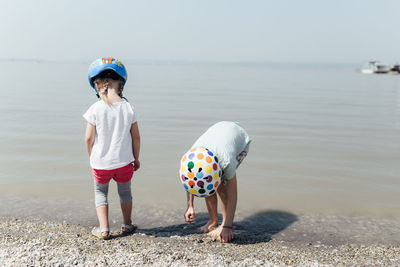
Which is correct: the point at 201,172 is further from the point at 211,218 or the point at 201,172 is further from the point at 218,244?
the point at 211,218

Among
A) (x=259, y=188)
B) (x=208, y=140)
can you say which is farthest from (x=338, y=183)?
(x=208, y=140)

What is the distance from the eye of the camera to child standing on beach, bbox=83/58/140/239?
3.59m

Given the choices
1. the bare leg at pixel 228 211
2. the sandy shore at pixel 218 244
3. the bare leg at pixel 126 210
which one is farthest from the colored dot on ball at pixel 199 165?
the bare leg at pixel 126 210

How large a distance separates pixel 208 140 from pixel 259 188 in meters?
2.28

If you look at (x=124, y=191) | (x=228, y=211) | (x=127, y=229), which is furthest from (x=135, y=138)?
(x=228, y=211)

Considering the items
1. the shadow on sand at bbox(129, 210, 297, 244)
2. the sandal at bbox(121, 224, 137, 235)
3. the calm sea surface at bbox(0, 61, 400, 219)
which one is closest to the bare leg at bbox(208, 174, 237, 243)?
the shadow on sand at bbox(129, 210, 297, 244)

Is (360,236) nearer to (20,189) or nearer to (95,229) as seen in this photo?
(95,229)

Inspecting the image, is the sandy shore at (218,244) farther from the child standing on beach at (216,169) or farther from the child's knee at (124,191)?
the child's knee at (124,191)

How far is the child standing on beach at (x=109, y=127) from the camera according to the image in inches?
141

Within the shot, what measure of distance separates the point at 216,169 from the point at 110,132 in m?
0.97

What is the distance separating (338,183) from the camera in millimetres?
5965

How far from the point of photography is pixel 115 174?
3723mm

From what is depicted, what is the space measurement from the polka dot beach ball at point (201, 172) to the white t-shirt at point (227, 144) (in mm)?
129

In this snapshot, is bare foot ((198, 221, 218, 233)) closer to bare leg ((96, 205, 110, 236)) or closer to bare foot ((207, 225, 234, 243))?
bare foot ((207, 225, 234, 243))
